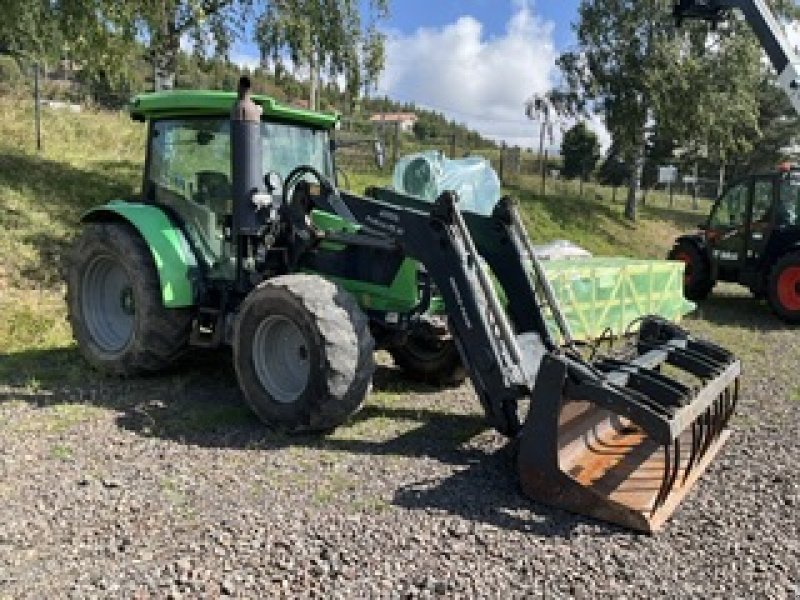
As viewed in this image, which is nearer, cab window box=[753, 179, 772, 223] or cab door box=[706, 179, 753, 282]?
cab window box=[753, 179, 772, 223]

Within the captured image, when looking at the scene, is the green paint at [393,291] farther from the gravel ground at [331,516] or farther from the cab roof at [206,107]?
the cab roof at [206,107]

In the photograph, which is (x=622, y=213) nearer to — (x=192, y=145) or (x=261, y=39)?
(x=261, y=39)

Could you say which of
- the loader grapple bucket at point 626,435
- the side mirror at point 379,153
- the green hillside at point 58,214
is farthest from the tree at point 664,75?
the loader grapple bucket at point 626,435

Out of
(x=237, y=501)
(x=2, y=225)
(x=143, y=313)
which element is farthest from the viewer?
(x=2, y=225)

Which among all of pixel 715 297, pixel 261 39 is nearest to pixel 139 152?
pixel 261 39

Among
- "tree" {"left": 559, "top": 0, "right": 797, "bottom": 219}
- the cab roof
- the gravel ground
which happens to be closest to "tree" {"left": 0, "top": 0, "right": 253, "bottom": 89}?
the cab roof

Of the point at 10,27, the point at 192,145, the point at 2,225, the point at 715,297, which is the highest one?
the point at 10,27

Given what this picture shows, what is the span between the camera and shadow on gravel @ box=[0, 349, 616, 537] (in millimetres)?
4395

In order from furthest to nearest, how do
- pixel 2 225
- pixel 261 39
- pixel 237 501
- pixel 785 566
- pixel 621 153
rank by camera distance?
1. pixel 621 153
2. pixel 261 39
3. pixel 2 225
4. pixel 237 501
5. pixel 785 566

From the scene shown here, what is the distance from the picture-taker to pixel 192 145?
649 centimetres

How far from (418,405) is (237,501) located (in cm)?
Result: 221

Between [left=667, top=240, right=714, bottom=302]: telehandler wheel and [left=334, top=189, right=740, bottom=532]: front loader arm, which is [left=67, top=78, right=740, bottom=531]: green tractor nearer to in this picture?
[left=334, top=189, right=740, bottom=532]: front loader arm

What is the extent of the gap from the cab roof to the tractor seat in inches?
17.4

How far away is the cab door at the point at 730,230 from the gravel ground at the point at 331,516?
7.02 metres
